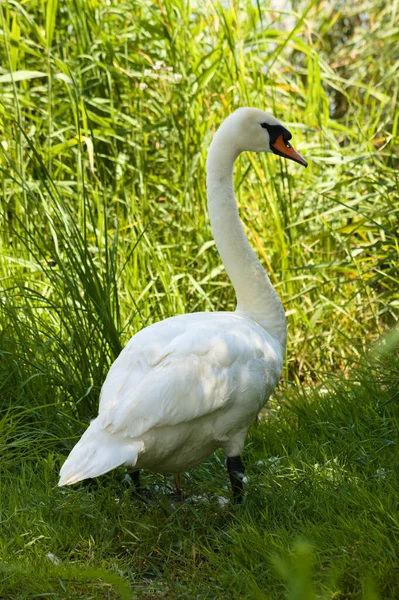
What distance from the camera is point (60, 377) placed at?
379 cm

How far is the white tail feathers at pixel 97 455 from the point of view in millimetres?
2666

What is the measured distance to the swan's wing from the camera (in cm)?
278

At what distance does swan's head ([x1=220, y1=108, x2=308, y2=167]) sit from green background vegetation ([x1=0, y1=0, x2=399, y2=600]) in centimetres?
38

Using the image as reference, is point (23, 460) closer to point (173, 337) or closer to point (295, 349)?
point (173, 337)

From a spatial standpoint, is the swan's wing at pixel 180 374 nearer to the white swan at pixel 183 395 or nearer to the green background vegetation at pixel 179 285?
the white swan at pixel 183 395

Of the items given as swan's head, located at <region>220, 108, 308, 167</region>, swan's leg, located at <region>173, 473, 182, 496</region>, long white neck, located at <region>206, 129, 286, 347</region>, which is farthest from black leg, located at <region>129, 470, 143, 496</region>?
swan's head, located at <region>220, 108, 308, 167</region>

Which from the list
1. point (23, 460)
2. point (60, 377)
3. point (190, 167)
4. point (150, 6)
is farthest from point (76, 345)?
point (150, 6)

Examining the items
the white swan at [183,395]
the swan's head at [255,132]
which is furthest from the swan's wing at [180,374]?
the swan's head at [255,132]

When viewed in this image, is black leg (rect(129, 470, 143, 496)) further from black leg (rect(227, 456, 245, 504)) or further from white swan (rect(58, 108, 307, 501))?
black leg (rect(227, 456, 245, 504))

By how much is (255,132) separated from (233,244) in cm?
51

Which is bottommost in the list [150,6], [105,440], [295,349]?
[295,349]

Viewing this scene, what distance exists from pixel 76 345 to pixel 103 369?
6.3 inches

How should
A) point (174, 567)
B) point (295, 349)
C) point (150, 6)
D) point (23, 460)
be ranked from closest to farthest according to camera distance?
point (174, 567)
point (23, 460)
point (295, 349)
point (150, 6)

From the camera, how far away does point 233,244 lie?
3.62 metres
